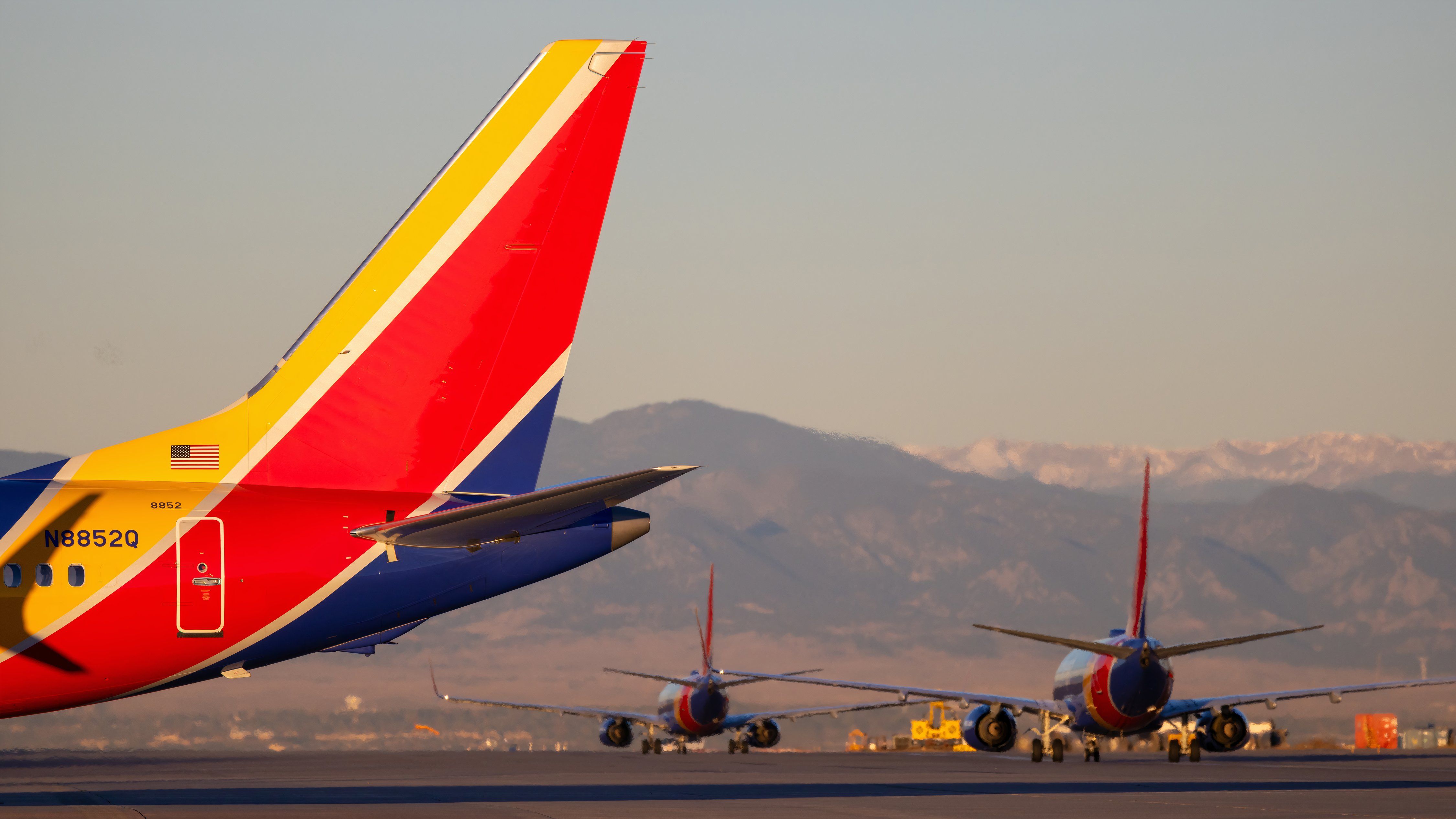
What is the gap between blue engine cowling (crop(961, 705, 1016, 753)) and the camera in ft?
188

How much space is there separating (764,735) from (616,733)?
1087cm

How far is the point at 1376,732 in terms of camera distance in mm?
102188

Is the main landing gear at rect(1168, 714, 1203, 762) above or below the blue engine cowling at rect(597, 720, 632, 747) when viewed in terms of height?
above

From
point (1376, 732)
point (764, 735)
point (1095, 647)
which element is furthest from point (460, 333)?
point (1376, 732)

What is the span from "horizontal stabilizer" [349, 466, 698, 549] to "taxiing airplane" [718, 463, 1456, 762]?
96.8ft

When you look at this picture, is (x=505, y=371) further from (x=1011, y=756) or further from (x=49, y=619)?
(x=1011, y=756)

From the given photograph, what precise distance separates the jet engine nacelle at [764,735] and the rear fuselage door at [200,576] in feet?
242

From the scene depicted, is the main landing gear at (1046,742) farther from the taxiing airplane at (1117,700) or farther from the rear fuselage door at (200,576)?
the rear fuselage door at (200,576)

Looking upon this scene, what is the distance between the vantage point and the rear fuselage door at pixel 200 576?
61.4 feet

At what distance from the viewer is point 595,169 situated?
20.2 m

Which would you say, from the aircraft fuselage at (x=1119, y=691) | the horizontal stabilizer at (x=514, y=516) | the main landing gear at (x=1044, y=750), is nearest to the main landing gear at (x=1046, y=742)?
the main landing gear at (x=1044, y=750)

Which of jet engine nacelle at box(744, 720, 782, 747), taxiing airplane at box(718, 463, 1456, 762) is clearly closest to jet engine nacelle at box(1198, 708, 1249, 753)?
taxiing airplane at box(718, 463, 1456, 762)

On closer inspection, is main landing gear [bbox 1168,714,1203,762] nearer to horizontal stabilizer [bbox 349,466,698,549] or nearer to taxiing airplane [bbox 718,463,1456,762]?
taxiing airplane [bbox 718,463,1456,762]

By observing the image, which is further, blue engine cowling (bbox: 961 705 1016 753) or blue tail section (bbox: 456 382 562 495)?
blue engine cowling (bbox: 961 705 1016 753)
